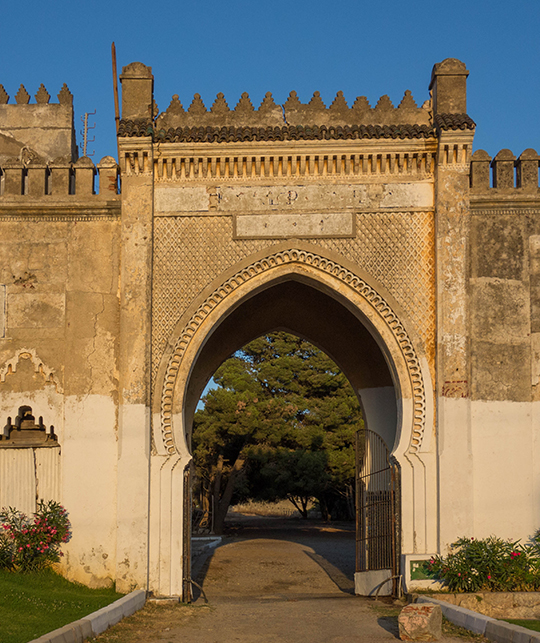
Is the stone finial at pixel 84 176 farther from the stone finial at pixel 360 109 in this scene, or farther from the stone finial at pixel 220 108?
the stone finial at pixel 360 109

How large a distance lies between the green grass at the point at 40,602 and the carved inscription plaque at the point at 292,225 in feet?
15.1

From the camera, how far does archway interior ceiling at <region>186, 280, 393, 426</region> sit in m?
12.2

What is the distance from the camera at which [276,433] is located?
2303 cm

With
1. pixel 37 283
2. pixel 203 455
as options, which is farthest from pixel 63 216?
pixel 203 455

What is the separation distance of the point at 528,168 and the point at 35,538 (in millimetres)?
7575

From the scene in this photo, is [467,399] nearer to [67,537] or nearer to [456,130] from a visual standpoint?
[456,130]

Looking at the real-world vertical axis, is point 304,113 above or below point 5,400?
above

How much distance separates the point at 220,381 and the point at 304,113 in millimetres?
14642

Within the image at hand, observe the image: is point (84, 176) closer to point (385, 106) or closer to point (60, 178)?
point (60, 178)

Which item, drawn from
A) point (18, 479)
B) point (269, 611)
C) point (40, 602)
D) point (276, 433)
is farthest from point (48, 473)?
point (276, 433)

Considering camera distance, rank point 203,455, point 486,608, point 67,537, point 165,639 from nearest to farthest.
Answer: point 165,639, point 486,608, point 67,537, point 203,455

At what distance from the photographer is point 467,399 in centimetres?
950

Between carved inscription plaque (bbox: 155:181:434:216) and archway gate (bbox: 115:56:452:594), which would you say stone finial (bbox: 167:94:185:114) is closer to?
archway gate (bbox: 115:56:452:594)

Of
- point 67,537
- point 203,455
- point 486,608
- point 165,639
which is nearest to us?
point 165,639
